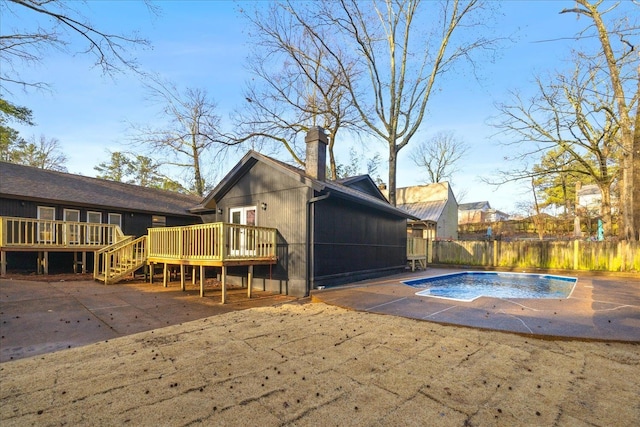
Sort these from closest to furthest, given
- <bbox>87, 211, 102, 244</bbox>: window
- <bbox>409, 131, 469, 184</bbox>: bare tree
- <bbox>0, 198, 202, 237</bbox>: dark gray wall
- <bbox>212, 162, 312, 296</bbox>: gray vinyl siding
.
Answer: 1. <bbox>212, 162, 312, 296</bbox>: gray vinyl siding
2. <bbox>0, 198, 202, 237</bbox>: dark gray wall
3. <bbox>87, 211, 102, 244</bbox>: window
4. <bbox>409, 131, 469, 184</bbox>: bare tree

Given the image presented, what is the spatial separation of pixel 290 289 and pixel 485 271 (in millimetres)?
10880

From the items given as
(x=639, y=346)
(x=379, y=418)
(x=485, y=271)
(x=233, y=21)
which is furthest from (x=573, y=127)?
(x=379, y=418)

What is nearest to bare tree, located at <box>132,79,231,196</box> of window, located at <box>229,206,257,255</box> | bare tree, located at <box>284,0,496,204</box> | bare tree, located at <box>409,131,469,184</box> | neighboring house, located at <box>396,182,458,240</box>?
bare tree, located at <box>284,0,496,204</box>

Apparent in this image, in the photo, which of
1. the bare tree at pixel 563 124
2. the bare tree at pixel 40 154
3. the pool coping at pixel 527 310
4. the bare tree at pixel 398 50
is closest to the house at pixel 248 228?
the pool coping at pixel 527 310

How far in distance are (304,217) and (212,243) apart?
245 cm

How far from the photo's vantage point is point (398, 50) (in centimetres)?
1923

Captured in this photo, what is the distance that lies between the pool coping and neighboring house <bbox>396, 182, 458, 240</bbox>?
1530cm

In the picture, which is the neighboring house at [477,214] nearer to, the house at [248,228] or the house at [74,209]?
the house at [248,228]

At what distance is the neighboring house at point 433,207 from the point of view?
24.1 metres

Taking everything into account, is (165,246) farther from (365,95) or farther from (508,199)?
(508,199)

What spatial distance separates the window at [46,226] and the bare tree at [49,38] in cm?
451

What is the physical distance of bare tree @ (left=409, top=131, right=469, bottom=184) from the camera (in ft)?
116

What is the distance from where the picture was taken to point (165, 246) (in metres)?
9.38

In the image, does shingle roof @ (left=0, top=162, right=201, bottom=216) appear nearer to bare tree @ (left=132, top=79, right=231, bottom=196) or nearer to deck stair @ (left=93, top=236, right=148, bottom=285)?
deck stair @ (left=93, top=236, right=148, bottom=285)
